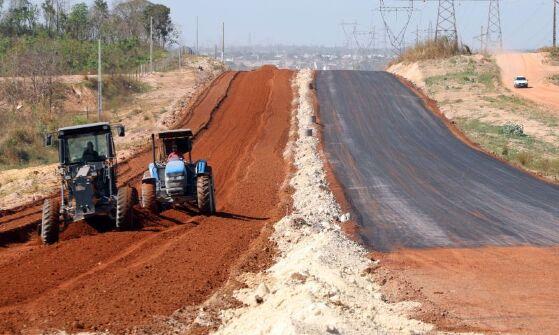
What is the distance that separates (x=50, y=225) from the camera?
62.1 ft

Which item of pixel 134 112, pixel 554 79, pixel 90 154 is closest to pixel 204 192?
pixel 90 154

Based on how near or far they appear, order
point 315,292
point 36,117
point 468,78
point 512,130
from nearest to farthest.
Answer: point 315,292 → point 512,130 → point 36,117 → point 468,78

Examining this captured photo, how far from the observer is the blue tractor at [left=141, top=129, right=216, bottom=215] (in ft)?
71.5

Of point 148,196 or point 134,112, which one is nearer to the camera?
point 148,196

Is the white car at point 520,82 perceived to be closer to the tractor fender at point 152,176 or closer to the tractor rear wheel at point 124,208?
the tractor fender at point 152,176

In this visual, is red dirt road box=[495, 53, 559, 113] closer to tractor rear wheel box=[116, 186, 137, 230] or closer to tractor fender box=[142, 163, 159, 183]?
tractor fender box=[142, 163, 159, 183]

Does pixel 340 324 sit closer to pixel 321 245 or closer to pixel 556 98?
pixel 321 245

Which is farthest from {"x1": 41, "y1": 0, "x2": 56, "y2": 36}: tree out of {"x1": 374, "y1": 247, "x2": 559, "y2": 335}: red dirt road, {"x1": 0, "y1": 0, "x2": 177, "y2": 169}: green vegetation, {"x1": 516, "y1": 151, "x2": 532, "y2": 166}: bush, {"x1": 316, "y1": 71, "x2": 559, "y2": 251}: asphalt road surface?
{"x1": 374, "y1": 247, "x2": 559, "y2": 335}: red dirt road

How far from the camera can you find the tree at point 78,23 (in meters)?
105

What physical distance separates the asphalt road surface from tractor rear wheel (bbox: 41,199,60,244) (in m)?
7.57

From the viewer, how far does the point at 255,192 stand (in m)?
26.8

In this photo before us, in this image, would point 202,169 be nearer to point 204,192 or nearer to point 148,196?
point 204,192

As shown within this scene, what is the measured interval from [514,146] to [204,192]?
73.9ft

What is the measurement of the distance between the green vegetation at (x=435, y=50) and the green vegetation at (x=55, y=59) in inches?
1098
